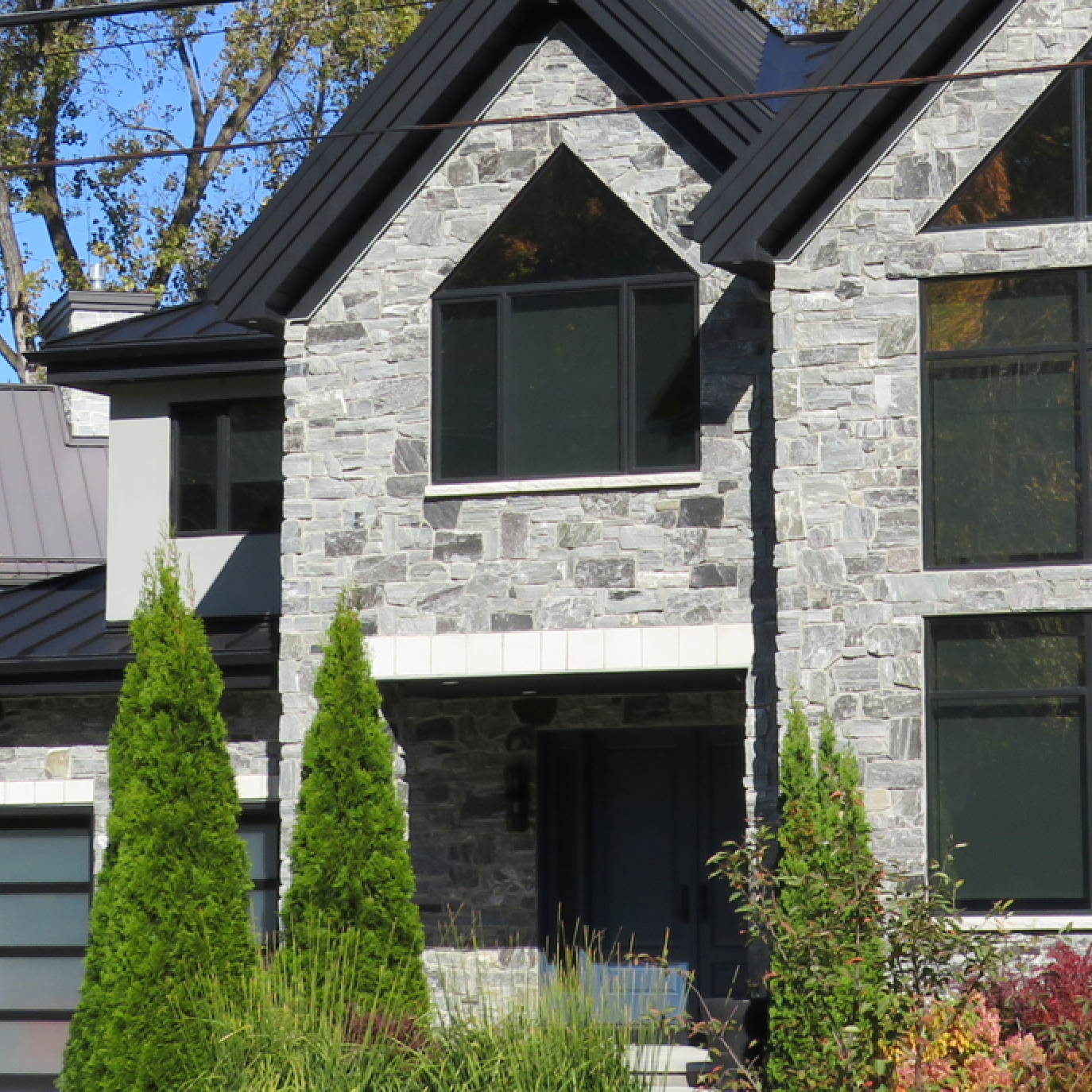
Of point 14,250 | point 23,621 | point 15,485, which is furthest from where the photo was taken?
point 14,250

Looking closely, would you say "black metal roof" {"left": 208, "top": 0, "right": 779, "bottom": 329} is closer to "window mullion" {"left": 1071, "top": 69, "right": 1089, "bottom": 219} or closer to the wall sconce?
"window mullion" {"left": 1071, "top": 69, "right": 1089, "bottom": 219}

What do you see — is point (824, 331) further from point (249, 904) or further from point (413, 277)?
point (249, 904)

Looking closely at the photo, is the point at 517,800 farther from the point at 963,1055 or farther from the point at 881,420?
the point at 963,1055

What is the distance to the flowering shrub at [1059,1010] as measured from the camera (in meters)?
9.59

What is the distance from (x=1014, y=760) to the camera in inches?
471

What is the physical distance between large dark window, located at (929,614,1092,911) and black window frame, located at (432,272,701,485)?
2.60 m

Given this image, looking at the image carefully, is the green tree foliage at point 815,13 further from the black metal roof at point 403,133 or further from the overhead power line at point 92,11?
the overhead power line at point 92,11

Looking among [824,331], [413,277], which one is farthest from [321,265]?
[824,331]

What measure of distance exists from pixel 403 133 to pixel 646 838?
606 cm

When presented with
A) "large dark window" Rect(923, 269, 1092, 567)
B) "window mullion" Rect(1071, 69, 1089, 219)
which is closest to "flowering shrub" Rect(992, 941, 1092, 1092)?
"large dark window" Rect(923, 269, 1092, 567)

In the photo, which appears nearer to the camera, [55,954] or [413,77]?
[413,77]

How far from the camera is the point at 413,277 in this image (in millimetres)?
14133

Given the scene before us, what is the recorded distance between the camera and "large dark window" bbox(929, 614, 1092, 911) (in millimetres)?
11836

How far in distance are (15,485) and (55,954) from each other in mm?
7282
